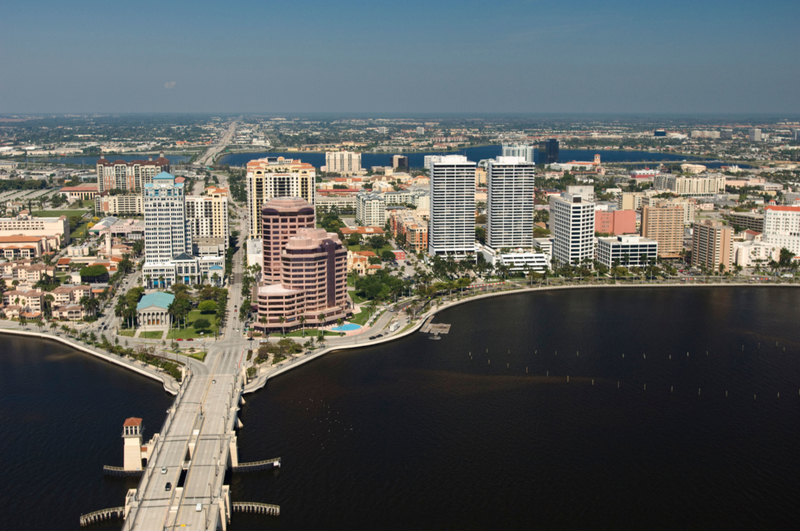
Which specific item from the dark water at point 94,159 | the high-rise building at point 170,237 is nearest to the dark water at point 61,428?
the high-rise building at point 170,237

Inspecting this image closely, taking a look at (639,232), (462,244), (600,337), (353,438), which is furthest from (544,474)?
(639,232)

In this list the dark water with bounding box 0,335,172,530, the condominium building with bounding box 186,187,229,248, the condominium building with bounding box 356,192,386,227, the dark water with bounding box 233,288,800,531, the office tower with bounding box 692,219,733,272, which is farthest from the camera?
the condominium building with bounding box 356,192,386,227

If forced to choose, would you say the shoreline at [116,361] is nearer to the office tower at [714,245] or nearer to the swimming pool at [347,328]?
the swimming pool at [347,328]

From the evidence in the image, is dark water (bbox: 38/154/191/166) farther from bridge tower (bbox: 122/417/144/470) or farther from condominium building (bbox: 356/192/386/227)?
bridge tower (bbox: 122/417/144/470)

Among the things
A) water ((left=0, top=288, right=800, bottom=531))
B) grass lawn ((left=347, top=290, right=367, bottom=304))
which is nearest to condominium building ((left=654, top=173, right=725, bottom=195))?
water ((left=0, top=288, right=800, bottom=531))

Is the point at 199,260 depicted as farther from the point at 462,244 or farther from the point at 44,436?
the point at 44,436

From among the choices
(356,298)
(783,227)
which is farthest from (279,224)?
(783,227)
